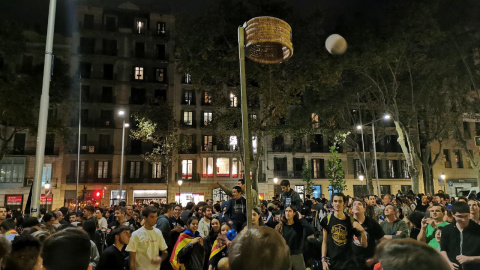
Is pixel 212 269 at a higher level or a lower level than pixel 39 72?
lower

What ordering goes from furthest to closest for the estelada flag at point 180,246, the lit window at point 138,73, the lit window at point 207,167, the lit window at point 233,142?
1. the lit window at point 138,73
2. the lit window at point 207,167
3. the lit window at point 233,142
4. the estelada flag at point 180,246

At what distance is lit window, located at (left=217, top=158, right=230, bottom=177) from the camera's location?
1729 inches

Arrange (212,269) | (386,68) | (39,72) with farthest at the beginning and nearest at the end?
(39,72) → (386,68) → (212,269)

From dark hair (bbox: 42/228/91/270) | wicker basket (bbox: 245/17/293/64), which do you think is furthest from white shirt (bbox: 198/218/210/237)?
dark hair (bbox: 42/228/91/270)

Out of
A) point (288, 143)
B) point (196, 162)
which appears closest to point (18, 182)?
point (196, 162)

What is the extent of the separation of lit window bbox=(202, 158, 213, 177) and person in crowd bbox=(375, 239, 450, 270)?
41.7 meters

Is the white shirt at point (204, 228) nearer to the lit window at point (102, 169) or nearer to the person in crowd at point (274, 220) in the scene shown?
the person in crowd at point (274, 220)

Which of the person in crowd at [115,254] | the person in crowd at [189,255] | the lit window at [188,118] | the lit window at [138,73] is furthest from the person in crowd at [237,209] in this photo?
the lit window at [138,73]

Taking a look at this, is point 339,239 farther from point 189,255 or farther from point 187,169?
point 187,169

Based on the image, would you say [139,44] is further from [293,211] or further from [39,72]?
[293,211]

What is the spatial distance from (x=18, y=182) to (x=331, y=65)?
120 ft

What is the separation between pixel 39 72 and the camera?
2811cm

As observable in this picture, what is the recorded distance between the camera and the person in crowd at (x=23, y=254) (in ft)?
10.9

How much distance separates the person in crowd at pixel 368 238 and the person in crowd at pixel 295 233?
1.10 meters
